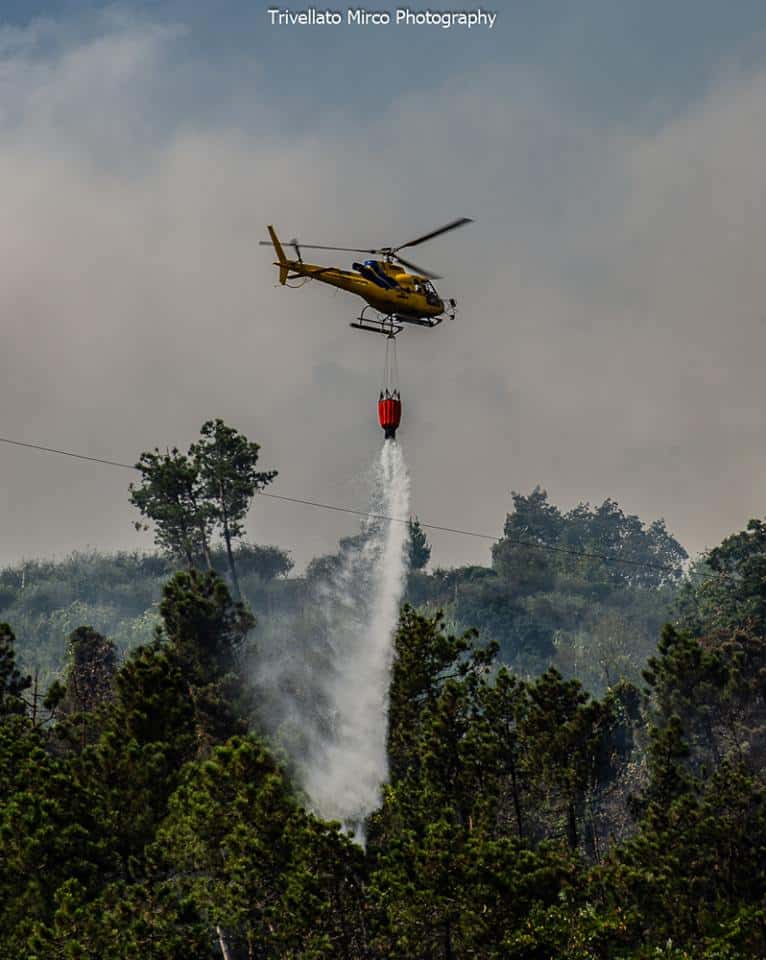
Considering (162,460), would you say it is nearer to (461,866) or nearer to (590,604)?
(461,866)

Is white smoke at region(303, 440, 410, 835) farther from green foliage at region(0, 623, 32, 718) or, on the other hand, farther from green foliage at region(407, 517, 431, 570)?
green foliage at region(407, 517, 431, 570)

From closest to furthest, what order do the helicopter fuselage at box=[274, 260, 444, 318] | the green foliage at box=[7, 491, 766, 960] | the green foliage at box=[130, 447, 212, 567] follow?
the green foliage at box=[7, 491, 766, 960]
the helicopter fuselage at box=[274, 260, 444, 318]
the green foliage at box=[130, 447, 212, 567]

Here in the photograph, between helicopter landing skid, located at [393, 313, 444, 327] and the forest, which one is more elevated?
helicopter landing skid, located at [393, 313, 444, 327]

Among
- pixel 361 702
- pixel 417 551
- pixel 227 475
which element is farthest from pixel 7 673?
pixel 417 551

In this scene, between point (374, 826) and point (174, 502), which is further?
point (174, 502)

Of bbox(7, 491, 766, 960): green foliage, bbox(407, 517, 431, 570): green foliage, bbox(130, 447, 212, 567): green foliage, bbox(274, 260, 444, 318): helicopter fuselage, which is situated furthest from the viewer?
bbox(407, 517, 431, 570): green foliage

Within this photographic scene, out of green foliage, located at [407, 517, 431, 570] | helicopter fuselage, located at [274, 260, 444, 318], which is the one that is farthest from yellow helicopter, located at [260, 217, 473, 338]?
green foliage, located at [407, 517, 431, 570]

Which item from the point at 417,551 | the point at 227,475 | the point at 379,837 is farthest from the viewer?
the point at 417,551

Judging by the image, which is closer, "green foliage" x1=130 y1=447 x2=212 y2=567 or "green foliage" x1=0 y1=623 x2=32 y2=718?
"green foliage" x1=0 y1=623 x2=32 y2=718

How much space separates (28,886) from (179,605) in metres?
27.1

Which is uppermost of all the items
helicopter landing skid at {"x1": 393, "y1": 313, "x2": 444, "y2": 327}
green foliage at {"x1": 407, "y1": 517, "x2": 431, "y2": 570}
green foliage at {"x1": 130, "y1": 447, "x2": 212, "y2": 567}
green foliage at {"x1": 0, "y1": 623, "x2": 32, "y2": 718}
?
green foliage at {"x1": 407, "y1": 517, "x2": 431, "y2": 570}

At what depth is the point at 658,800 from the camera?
49719 mm

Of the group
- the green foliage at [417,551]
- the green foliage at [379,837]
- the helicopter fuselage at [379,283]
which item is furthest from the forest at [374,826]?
the green foliage at [417,551]

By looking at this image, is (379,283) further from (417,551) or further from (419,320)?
(417,551)
